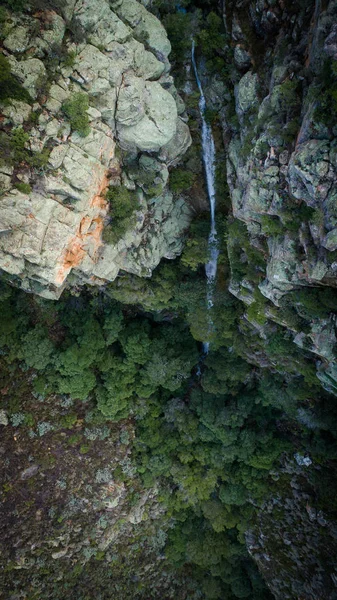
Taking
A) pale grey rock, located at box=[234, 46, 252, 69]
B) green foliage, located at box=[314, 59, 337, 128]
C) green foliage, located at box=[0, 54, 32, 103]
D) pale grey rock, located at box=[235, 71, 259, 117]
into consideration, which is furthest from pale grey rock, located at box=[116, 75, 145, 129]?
green foliage, located at box=[314, 59, 337, 128]

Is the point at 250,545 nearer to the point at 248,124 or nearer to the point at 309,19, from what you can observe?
the point at 248,124

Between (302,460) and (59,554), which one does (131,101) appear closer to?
(302,460)

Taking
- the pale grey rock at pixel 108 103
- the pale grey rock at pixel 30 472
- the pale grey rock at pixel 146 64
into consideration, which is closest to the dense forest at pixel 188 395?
the pale grey rock at pixel 30 472

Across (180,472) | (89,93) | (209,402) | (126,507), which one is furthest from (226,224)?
(126,507)

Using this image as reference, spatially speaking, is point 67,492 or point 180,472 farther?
point 180,472

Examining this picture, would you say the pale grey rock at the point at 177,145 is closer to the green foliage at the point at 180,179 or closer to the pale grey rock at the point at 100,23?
the green foliage at the point at 180,179

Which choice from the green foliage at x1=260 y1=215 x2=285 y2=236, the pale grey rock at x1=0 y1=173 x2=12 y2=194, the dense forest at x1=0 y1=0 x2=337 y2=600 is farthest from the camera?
the dense forest at x1=0 y1=0 x2=337 y2=600

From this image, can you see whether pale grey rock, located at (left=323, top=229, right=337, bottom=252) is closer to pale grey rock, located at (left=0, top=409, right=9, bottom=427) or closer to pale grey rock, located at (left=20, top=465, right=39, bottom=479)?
pale grey rock, located at (left=0, top=409, right=9, bottom=427)
